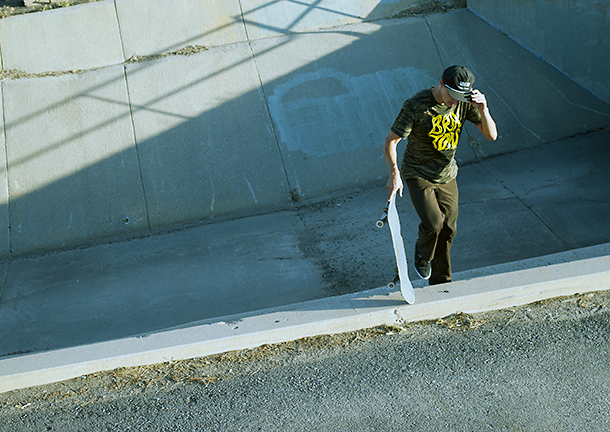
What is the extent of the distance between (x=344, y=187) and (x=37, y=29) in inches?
215

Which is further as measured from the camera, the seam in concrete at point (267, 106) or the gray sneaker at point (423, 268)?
the seam in concrete at point (267, 106)

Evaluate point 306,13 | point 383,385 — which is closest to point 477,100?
point 383,385

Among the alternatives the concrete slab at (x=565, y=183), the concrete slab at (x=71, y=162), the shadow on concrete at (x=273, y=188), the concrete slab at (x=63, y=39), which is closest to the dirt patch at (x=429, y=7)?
the shadow on concrete at (x=273, y=188)

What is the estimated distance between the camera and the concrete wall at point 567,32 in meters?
7.54

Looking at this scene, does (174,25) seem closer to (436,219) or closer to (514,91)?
(514,91)

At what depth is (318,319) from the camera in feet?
11.9

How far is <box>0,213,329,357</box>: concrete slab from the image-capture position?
16.0 feet

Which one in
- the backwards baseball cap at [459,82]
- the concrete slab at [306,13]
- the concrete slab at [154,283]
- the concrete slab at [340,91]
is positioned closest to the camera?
the backwards baseball cap at [459,82]

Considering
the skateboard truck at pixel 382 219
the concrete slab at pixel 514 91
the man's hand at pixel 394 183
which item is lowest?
the concrete slab at pixel 514 91

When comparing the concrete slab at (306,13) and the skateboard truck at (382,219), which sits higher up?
the concrete slab at (306,13)

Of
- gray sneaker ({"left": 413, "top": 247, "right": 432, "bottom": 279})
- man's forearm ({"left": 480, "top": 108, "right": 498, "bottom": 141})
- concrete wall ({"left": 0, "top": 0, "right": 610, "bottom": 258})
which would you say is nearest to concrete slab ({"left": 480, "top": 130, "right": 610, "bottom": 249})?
concrete wall ({"left": 0, "top": 0, "right": 610, "bottom": 258})

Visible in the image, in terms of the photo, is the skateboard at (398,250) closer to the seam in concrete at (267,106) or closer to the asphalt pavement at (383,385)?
the asphalt pavement at (383,385)

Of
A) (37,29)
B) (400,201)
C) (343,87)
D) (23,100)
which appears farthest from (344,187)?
(37,29)

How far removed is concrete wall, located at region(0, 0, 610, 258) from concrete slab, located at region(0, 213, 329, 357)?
1.75 ft
